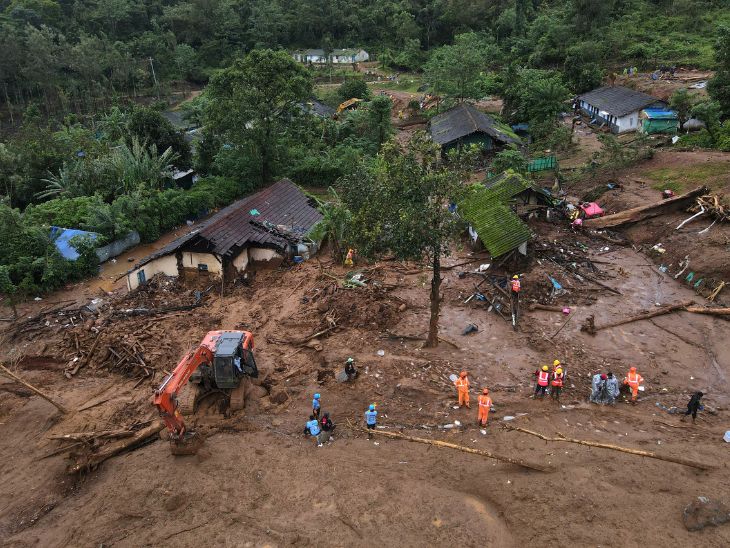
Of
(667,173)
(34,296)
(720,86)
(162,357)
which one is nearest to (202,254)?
(162,357)

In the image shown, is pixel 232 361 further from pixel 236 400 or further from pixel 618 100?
pixel 618 100

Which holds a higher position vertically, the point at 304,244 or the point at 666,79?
the point at 666,79

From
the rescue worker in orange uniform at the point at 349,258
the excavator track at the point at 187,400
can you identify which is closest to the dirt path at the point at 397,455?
the excavator track at the point at 187,400

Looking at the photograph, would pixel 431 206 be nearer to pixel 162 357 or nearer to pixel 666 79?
pixel 162 357

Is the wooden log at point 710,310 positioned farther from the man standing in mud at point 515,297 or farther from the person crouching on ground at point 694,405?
the man standing in mud at point 515,297

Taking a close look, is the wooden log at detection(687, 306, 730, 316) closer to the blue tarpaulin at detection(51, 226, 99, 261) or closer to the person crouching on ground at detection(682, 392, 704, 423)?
the person crouching on ground at detection(682, 392, 704, 423)

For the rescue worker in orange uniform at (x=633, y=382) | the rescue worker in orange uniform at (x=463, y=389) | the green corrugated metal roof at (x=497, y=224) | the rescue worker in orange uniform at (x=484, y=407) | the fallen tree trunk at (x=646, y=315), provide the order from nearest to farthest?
1. the rescue worker in orange uniform at (x=484, y=407)
2. the rescue worker in orange uniform at (x=463, y=389)
3. the rescue worker in orange uniform at (x=633, y=382)
4. the fallen tree trunk at (x=646, y=315)
5. the green corrugated metal roof at (x=497, y=224)

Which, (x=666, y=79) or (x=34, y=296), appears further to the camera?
(x=666, y=79)
